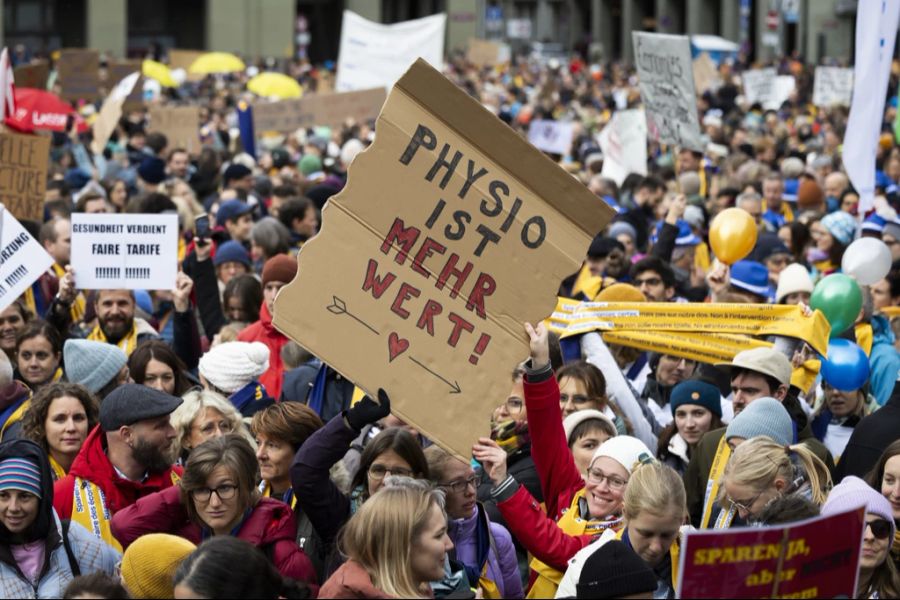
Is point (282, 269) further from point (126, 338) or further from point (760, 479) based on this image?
point (760, 479)

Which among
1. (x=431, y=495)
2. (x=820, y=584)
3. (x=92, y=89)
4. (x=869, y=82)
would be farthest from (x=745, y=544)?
(x=92, y=89)

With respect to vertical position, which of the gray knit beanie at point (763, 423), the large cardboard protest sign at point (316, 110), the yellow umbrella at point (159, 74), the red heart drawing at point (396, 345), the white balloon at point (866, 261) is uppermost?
the red heart drawing at point (396, 345)

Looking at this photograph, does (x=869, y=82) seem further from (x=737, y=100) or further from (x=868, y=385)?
(x=737, y=100)

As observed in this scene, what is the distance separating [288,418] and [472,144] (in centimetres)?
136

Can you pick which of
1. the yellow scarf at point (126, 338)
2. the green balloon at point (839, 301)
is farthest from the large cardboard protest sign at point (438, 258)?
the yellow scarf at point (126, 338)

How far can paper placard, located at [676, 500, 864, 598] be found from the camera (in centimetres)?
353

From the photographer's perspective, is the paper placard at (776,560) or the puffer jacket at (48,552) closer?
the paper placard at (776,560)

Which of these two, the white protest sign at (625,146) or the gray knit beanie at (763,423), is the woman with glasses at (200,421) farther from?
the white protest sign at (625,146)

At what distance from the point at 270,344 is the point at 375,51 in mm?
14782

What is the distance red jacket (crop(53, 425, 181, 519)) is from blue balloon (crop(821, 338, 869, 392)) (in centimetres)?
313

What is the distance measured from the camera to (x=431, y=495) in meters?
4.49

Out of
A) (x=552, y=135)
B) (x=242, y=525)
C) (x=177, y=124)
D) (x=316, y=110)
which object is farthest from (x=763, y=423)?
(x=177, y=124)

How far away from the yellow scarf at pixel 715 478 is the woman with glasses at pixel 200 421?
1808mm

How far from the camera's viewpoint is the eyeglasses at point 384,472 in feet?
16.8
